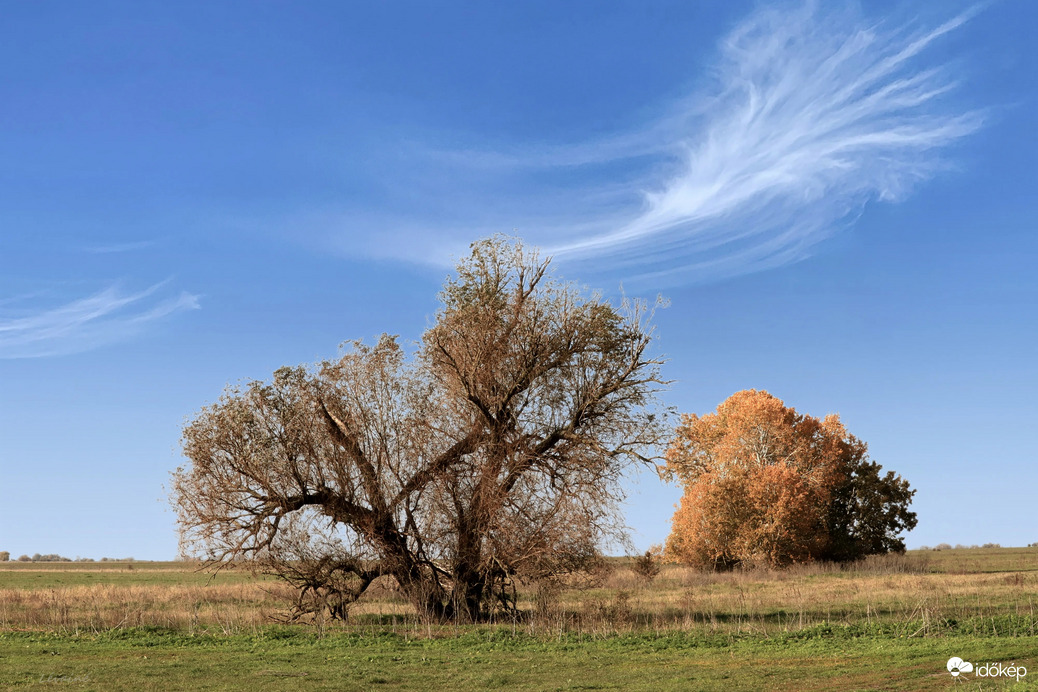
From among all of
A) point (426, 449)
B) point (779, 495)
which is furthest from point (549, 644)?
point (779, 495)

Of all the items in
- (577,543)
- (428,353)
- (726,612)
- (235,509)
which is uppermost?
(428,353)

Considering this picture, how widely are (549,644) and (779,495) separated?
1328 inches

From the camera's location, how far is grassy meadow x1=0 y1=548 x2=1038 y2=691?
1694cm

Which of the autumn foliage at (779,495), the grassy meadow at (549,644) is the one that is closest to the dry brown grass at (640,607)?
the grassy meadow at (549,644)

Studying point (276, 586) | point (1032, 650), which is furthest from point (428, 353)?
point (1032, 650)

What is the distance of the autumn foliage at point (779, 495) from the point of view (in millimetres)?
51719

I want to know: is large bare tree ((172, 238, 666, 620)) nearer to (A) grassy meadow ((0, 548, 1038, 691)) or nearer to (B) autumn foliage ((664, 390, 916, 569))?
(A) grassy meadow ((0, 548, 1038, 691))

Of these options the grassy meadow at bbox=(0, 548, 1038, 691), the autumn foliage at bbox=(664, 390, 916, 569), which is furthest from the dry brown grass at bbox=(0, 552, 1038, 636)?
the autumn foliage at bbox=(664, 390, 916, 569)

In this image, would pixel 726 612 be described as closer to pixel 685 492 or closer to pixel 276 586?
pixel 276 586

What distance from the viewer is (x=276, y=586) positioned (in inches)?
1148

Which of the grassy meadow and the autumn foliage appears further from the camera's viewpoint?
the autumn foliage

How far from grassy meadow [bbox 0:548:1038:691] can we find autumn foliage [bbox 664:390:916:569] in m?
17.9

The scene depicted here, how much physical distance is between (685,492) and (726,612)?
92.5 feet

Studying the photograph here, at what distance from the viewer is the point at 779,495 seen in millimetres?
51625
